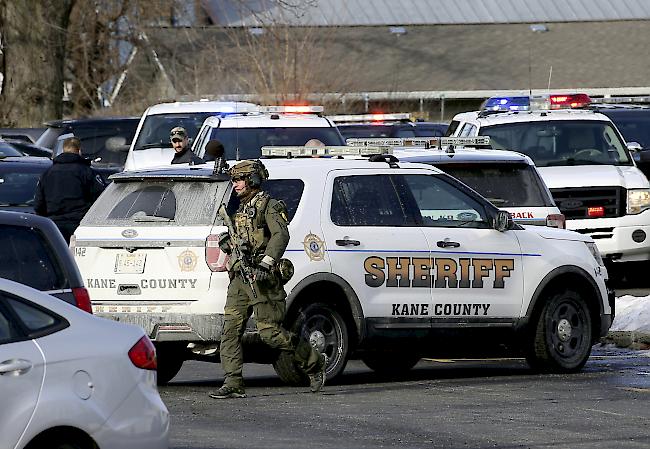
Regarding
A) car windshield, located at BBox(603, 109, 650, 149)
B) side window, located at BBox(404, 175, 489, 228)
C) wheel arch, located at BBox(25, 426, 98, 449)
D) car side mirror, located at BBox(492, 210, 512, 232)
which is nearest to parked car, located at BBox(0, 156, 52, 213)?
side window, located at BBox(404, 175, 489, 228)

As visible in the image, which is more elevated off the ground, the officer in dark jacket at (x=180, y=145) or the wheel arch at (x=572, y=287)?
the officer in dark jacket at (x=180, y=145)

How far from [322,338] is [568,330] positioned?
2185 mm

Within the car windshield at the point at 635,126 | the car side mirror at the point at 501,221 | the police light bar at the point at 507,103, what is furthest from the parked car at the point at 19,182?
the car windshield at the point at 635,126

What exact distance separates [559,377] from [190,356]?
282cm

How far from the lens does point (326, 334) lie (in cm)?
1220

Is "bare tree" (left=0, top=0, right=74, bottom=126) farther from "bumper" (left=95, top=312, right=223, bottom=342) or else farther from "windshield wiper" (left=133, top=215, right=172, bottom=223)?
"bumper" (left=95, top=312, right=223, bottom=342)

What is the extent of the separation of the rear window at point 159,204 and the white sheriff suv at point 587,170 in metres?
7.62

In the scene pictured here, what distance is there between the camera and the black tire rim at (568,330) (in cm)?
1320

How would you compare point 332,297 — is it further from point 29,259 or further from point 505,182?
point 505,182

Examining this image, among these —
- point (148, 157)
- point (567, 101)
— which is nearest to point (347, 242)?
point (148, 157)

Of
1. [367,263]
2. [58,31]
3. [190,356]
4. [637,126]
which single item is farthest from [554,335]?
[58,31]

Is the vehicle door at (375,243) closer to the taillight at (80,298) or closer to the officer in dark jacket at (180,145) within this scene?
the taillight at (80,298)

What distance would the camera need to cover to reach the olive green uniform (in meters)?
11.5

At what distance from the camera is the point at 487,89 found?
157 ft
